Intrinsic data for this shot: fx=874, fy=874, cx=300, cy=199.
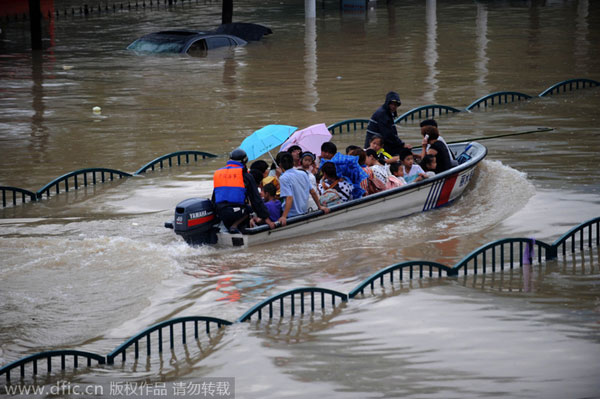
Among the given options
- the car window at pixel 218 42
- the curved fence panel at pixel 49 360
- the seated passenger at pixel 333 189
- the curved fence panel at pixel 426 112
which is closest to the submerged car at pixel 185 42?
the car window at pixel 218 42

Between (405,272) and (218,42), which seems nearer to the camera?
(405,272)

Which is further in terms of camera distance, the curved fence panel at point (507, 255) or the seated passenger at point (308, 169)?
the seated passenger at point (308, 169)

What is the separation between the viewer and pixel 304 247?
1190 cm

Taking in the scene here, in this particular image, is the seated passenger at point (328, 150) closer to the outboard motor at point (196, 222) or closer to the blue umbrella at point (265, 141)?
the blue umbrella at point (265, 141)

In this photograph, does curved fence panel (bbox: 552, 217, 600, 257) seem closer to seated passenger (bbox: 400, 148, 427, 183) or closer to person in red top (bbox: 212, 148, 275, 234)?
seated passenger (bbox: 400, 148, 427, 183)

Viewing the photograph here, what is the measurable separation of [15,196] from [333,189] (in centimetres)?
547

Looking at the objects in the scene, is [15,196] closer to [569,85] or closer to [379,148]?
[379,148]

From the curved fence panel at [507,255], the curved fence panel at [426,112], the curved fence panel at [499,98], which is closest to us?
the curved fence panel at [507,255]

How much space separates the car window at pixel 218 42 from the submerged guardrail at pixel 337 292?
2476 centimetres

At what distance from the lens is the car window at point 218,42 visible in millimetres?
34562

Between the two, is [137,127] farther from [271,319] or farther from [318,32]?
[318,32]

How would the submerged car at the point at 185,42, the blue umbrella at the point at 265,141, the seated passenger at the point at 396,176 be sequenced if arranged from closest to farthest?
the blue umbrella at the point at 265,141, the seated passenger at the point at 396,176, the submerged car at the point at 185,42

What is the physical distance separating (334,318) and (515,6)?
4142 cm

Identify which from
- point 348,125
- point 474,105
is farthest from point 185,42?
point 348,125
